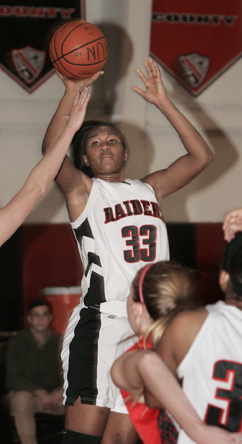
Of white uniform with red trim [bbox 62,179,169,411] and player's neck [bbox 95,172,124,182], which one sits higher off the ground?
player's neck [bbox 95,172,124,182]

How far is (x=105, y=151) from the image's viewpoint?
411cm

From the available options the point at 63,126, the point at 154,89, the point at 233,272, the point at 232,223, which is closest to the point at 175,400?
the point at 233,272

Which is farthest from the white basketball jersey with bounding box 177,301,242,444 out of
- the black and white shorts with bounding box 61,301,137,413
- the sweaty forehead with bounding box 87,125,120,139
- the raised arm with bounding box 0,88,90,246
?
the sweaty forehead with bounding box 87,125,120,139

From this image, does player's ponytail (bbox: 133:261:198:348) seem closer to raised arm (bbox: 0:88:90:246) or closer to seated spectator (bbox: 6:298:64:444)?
raised arm (bbox: 0:88:90:246)

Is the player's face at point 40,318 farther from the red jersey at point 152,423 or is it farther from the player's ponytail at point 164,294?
the player's ponytail at point 164,294

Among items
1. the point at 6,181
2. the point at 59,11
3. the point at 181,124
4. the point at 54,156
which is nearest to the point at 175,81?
the point at 59,11

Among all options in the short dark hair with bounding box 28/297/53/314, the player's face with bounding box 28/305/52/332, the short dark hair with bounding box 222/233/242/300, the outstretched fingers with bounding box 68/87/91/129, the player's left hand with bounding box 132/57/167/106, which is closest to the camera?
the short dark hair with bounding box 222/233/242/300

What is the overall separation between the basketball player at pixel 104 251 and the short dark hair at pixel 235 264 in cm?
126

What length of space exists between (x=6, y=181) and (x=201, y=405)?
5068 millimetres

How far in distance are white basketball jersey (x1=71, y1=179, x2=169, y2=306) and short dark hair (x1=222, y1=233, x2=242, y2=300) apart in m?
1.26

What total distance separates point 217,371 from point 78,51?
241cm

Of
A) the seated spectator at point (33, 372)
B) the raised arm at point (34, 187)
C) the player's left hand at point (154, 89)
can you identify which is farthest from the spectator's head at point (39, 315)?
the raised arm at point (34, 187)

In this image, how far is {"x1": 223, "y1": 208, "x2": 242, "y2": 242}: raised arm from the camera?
2.95m

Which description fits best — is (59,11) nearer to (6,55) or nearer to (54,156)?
(6,55)
